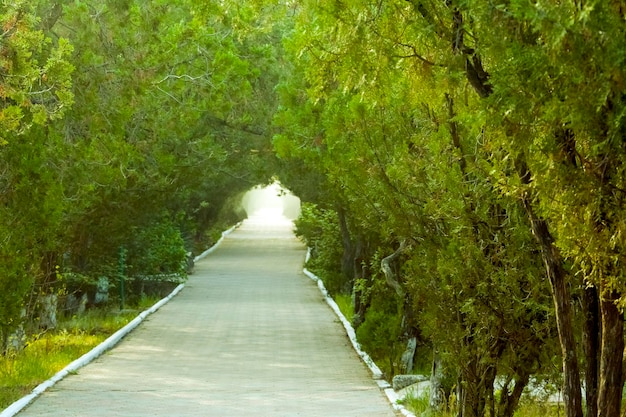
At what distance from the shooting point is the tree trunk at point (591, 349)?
7406mm

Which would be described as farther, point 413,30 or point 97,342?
point 97,342

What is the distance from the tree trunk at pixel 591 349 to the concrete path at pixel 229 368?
17.1 ft

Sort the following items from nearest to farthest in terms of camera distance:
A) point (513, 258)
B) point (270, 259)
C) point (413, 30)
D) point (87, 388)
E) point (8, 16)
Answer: point (413, 30) → point (513, 258) → point (8, 16) → point (87, 388) → point (270, 259)

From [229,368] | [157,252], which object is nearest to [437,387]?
[229,368]

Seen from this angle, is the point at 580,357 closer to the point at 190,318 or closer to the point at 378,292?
the point at 378,292

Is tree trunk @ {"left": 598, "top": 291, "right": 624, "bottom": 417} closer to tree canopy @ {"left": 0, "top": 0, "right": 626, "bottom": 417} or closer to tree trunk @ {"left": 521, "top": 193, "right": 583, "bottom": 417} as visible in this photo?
tree canopy @ {"left": 0, "top": 0, "right": 626, "bottom": 417}

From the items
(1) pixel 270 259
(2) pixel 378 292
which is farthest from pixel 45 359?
(1) pixel 270 259

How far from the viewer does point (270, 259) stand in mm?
47906

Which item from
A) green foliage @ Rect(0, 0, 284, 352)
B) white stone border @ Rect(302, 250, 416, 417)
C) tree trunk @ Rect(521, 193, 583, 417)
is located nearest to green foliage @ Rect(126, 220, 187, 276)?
green foliage @ Rect(0, 0, 284, 352)

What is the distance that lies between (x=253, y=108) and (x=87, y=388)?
14530mm

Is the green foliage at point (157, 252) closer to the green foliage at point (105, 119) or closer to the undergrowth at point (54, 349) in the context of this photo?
the green foliage at point (105, 119)

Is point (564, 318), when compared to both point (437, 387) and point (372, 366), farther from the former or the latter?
point (372, 366)

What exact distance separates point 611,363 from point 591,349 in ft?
2.22

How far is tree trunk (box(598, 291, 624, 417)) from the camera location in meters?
6.77
